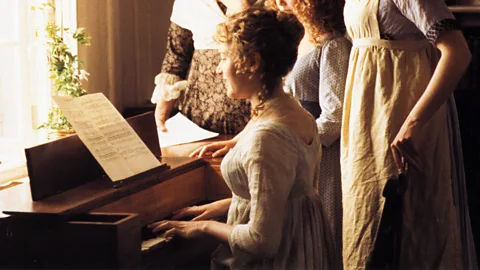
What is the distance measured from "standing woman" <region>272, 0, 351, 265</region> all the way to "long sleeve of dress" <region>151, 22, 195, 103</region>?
0.75m

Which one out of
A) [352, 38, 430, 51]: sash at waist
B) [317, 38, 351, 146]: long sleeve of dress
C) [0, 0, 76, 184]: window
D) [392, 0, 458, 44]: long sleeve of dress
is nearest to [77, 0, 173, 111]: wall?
[0, 0, 76, 184]: window

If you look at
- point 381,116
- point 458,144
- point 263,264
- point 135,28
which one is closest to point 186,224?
point 263,264

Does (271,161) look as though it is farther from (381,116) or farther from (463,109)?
(463,109)

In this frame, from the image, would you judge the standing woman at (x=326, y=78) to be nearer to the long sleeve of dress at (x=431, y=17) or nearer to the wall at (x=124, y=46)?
the long sleeve of dress at (x=431, y=17)

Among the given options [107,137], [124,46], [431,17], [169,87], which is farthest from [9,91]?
[431,17]

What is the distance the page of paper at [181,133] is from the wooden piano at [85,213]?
1.63ft

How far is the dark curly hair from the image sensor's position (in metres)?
2.18

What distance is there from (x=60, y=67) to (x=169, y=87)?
0.45m

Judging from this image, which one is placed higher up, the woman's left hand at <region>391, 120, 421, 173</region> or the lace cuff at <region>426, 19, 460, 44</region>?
the lace cuff at <region>426, 19, 460, 44</region>

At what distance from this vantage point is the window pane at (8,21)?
3.57 metres

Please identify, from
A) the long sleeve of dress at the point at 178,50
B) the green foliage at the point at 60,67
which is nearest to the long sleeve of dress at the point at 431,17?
the long sleeve of dress at the point at 178,50

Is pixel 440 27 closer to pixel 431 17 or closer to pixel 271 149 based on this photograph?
pixel 431 17

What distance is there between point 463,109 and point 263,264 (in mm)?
2293

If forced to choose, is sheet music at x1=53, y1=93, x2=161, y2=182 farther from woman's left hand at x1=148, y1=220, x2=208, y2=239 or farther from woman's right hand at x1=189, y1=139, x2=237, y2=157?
woman's right hand at x1=189, y1=139, x2=237, y2=157
